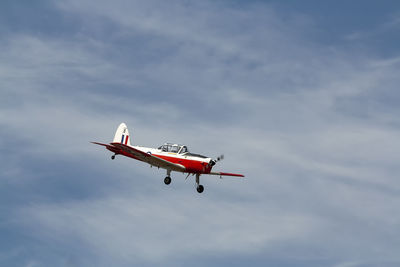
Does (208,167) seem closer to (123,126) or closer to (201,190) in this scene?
(201,190)

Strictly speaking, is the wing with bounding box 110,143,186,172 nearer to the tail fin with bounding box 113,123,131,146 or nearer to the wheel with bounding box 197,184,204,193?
the wheel with bounding box 197,184,204,193

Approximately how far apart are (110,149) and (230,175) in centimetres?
1224

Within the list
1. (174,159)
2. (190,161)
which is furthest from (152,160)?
(190,161)

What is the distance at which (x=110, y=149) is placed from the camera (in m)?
60.9

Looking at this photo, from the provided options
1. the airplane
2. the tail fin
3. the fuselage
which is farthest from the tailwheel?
the tail fin

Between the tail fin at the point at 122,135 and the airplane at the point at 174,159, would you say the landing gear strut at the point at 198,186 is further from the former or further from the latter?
the tail fin at the point at 122,135

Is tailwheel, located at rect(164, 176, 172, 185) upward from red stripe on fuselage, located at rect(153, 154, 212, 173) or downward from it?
downward

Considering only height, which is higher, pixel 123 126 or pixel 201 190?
pixel 123 126

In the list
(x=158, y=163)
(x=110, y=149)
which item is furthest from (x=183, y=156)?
(x=110, y=149)

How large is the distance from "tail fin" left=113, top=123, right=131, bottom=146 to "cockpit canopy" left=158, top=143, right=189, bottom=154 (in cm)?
689

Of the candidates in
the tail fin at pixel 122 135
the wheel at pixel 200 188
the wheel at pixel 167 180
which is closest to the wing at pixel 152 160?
the wheel at pixel 167 180

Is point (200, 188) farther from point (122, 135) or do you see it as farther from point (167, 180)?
point (122, 135)

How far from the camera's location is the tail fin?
6488 cm

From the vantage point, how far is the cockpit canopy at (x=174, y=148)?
5793cm
